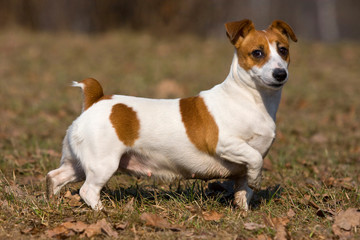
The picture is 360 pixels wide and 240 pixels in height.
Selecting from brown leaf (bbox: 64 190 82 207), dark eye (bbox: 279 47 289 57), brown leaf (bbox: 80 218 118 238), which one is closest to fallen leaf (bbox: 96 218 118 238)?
brown leaf (bbox: 80 218 118 238)

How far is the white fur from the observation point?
3604 millimetres

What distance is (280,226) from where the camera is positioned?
11.0 ft

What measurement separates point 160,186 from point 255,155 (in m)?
1.36

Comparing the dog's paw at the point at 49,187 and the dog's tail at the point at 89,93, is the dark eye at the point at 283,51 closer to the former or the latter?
the dog's tail at the point at 89,93

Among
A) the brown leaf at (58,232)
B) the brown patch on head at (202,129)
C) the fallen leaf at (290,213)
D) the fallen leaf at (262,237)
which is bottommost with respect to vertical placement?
the brown leaf at (58,232)

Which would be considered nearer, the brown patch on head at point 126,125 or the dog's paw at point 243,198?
the brown patch on head at point 126,125

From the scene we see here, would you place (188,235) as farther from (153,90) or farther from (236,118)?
(153,90)

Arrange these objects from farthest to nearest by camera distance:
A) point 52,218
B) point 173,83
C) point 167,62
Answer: point 167,62 < point 173,83 < point 52,218

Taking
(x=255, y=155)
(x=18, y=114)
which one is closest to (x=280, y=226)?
(x=255, y=155)

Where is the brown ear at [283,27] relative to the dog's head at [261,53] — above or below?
above

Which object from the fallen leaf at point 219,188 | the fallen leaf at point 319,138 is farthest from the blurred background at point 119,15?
the fallen leaf at point 219,188

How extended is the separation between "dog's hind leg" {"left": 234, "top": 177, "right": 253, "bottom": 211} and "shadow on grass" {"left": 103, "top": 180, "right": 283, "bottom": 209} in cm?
8

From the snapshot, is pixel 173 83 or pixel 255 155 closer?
pixel 255 155

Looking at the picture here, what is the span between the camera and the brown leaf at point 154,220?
11.2 feet
